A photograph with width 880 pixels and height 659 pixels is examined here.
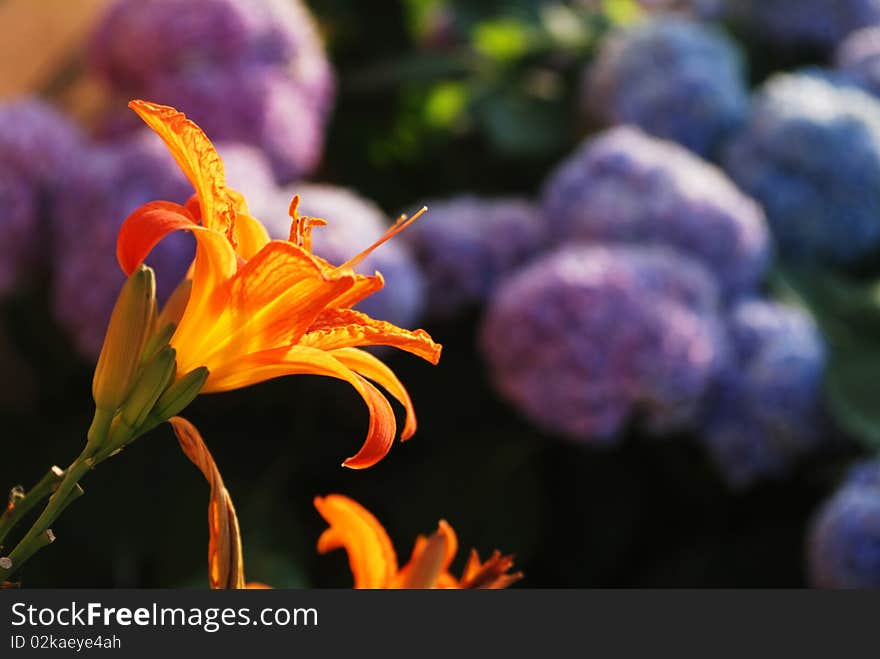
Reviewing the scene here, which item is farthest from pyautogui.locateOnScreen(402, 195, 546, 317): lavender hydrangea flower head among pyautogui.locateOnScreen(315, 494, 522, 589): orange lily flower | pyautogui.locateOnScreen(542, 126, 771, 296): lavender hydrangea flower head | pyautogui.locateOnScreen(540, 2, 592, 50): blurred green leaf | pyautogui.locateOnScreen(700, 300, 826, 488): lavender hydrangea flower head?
pyautogui.locateOnScreen(315, 494, 522, 589): orange lily flower

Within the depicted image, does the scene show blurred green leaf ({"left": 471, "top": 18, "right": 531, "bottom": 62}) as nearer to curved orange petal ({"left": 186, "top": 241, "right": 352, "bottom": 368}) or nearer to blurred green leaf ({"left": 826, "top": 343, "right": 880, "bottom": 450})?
blurred green leaf ({"left": 826, "top": 343, "right": 880, "bottom": 450})

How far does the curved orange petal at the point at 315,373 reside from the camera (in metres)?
0.17

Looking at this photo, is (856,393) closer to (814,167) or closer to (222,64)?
(814,167)

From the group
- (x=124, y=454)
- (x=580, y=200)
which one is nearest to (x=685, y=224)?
(x=580, y=200)

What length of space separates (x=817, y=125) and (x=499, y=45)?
9.9 inches

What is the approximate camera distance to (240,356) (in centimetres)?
18

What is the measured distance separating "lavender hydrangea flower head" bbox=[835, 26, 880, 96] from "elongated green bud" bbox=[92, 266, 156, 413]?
2.16 feet

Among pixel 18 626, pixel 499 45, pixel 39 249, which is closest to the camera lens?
pixel 18 626

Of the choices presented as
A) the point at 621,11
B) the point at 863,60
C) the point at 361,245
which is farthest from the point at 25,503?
the point at 621,11

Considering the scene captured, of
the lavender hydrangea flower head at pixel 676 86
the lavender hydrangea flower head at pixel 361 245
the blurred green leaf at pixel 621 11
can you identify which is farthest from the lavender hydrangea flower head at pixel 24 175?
the blurred green leaf at pixel 621 11

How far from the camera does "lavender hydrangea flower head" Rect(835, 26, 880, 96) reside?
718 mm

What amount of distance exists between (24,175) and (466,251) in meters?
0.24

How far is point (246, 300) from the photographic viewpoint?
177 mm

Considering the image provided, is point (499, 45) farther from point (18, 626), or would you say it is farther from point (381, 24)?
point (18, 626)
